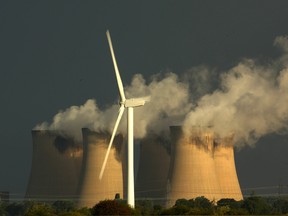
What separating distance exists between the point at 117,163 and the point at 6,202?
23.4 meters

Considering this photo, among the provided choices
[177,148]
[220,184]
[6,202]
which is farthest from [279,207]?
[6,202]

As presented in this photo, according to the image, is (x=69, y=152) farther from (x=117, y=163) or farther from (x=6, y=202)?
(x=6, y=202)

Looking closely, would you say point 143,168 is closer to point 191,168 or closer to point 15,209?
point 191,168

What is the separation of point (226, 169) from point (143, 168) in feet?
22.8

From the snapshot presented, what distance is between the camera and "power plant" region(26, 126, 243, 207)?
69.6 metres

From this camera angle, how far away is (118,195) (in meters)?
74.7

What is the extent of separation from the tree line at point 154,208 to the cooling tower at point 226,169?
0.95 meters

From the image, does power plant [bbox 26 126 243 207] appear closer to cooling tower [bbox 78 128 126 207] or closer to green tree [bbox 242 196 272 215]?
cooling tower [bbox 78 128 126 207]

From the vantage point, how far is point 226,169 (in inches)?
2906

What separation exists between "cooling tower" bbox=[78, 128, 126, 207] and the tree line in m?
1.78

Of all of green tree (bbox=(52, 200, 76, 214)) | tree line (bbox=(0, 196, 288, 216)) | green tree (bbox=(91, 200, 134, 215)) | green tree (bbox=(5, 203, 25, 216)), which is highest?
green tree (bbox=(5, 203, 25, 216))

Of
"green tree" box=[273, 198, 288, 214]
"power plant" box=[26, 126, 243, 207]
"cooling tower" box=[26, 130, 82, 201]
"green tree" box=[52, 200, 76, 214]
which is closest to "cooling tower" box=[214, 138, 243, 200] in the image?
"power plant" box=[26, 126, 243, 207]

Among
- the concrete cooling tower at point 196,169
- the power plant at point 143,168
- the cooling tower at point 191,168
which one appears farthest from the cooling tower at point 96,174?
the cooling tower at point 191,168

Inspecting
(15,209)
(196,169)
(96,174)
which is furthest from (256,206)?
(15,209)
